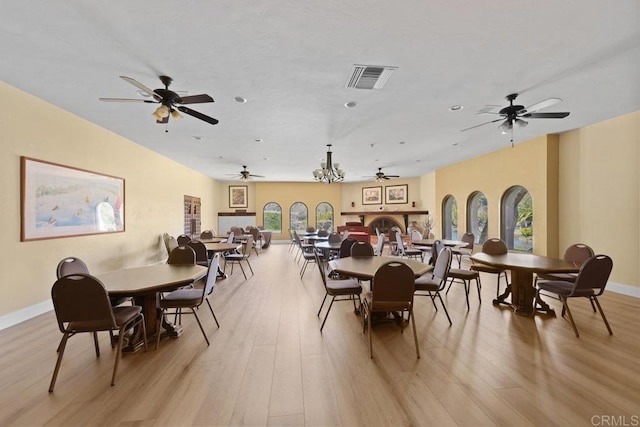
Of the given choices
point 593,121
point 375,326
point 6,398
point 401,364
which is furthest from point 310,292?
point 593,121

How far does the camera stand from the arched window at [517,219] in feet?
20.8

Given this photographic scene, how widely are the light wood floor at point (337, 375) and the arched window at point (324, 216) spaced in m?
9.52

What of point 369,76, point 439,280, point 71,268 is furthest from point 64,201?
point 439,280

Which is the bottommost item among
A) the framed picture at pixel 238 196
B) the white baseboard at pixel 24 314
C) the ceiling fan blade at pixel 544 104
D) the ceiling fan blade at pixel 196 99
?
the white baseboard at pixel 24 314

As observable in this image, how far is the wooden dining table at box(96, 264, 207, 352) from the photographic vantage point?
2.43 m

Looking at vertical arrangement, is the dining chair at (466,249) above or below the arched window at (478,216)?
below

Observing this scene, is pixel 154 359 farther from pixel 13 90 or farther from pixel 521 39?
pixel 521 39

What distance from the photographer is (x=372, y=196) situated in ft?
41.3

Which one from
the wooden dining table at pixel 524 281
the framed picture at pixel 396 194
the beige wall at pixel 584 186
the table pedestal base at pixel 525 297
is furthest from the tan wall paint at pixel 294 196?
the table pedestal base at pixel 525 297

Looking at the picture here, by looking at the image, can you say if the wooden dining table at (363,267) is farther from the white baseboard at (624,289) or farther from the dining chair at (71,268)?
the white baseboard at (624,289)

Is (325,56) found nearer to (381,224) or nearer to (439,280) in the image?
(439,280)

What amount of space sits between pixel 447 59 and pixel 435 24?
2.05ft

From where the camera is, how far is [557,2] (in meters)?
2.05

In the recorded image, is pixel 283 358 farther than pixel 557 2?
Yes
